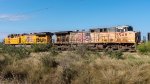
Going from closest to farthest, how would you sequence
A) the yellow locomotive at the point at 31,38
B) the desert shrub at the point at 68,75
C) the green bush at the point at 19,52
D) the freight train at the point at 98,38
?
the desert shrub at the point at 68,75
the green bush at the point at 19,52
the freight train at the point at 98,38
the yellow locomotive at the point at 31,38

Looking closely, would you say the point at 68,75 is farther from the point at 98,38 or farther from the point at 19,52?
the point at 98,38

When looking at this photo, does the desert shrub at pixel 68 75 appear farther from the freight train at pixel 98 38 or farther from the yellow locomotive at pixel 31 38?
the yellow locomotive at pixel 31 38

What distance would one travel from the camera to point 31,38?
2190 inches

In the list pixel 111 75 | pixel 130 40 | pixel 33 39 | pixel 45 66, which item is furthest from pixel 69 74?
pixel 33 39

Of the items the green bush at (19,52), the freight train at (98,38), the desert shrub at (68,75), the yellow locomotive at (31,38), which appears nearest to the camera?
the desert shrub at (68,75)

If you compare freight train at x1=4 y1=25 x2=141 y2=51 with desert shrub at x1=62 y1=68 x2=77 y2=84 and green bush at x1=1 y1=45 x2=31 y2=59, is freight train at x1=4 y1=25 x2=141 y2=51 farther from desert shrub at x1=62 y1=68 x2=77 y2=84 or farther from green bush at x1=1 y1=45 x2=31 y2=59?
desert shrub at x1=62 y1=68 x2=77 y2=84

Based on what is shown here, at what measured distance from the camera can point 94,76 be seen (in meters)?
13.6

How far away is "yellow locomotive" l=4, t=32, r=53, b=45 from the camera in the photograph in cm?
5369

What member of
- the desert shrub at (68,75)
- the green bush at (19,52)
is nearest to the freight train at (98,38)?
the green bush at (19,52)

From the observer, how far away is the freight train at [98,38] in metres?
41.3

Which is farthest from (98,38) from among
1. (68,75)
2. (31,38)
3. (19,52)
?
(68,75)

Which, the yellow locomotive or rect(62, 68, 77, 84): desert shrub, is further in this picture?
the yellow locomotive

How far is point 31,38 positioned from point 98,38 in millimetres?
15404

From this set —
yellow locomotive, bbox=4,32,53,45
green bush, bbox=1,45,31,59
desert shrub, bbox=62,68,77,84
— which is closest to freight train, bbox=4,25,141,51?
yellow locomotive, bbox=4,32,53,45
